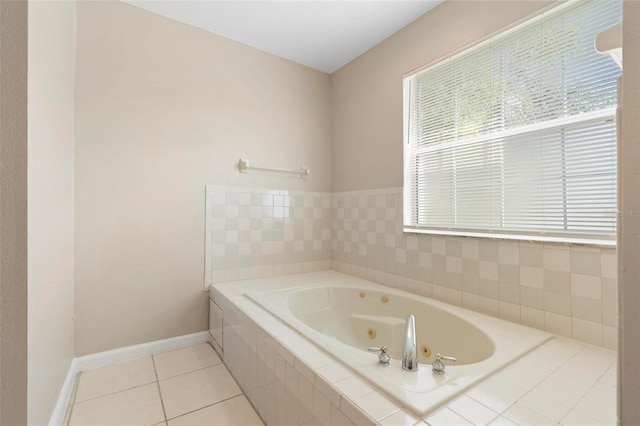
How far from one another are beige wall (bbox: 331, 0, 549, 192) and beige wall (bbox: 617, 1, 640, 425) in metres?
1.47

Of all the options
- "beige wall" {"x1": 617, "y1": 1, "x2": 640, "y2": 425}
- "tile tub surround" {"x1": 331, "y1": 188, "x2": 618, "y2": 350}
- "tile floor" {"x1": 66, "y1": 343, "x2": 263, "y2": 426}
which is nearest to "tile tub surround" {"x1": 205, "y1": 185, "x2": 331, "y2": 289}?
"tile tub surround" {"x1": 331, "y1": 188, "x2": 618, "y2": 350}

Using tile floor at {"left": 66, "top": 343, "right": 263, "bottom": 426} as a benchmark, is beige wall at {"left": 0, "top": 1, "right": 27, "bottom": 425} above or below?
above

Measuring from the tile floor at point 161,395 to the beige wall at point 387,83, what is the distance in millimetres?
1670

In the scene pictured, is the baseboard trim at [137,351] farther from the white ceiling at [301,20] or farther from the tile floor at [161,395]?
the white ceiling at [301,20]

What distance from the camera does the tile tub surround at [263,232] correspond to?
2113 mm

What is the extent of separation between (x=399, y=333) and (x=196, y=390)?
1205 mm

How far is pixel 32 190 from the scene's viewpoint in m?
0.90

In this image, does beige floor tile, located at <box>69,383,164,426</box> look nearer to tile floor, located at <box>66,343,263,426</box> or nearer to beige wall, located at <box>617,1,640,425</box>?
tile floor, located at <box>66,343,263,426</box>

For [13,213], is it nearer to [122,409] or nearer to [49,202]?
[49,202]

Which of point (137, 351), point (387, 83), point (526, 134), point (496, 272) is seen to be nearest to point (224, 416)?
point (137, 351)

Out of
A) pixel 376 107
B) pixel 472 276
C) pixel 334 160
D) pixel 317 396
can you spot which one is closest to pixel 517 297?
pixel 472 276

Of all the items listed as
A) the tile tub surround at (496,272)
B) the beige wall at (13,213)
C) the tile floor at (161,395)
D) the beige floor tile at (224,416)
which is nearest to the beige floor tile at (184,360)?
the tile floor at (161,395)

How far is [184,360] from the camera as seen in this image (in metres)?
1.81

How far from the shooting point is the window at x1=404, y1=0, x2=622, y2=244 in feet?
3.97
